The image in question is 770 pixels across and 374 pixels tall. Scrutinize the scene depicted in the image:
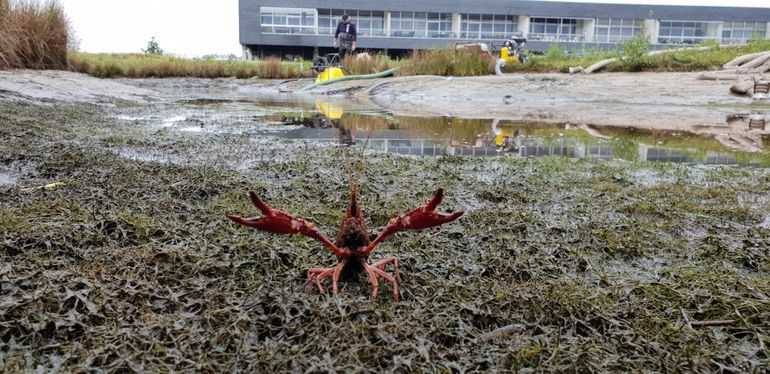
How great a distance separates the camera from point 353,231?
6.77 ft

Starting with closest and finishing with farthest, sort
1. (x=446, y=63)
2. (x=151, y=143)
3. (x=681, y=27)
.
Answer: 1. (x=151, y=143)
2. (x=446, y=63)
3. (x=681, y=27)

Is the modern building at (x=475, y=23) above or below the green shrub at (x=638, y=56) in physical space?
above

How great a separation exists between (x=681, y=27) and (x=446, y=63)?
47.0m

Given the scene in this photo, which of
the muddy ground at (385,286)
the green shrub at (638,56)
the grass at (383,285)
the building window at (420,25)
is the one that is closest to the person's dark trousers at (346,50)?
the green shrub at (638,56)

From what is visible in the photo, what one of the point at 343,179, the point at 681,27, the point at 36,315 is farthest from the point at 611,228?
the point at 681,27

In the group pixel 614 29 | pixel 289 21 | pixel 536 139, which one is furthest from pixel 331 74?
pixel 614 29

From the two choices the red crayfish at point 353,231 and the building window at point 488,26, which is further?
the building window at point 488,26

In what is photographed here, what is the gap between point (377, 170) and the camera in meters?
4.80

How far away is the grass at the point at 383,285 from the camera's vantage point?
1.69 m

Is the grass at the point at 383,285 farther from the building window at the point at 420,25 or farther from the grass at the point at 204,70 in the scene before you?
the building window at the point at 420,25

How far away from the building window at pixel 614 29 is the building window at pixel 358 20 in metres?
23.0

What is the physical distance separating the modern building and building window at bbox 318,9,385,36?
0.10 m

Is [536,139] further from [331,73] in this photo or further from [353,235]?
[331,73]

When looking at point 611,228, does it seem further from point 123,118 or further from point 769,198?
point 123,118
